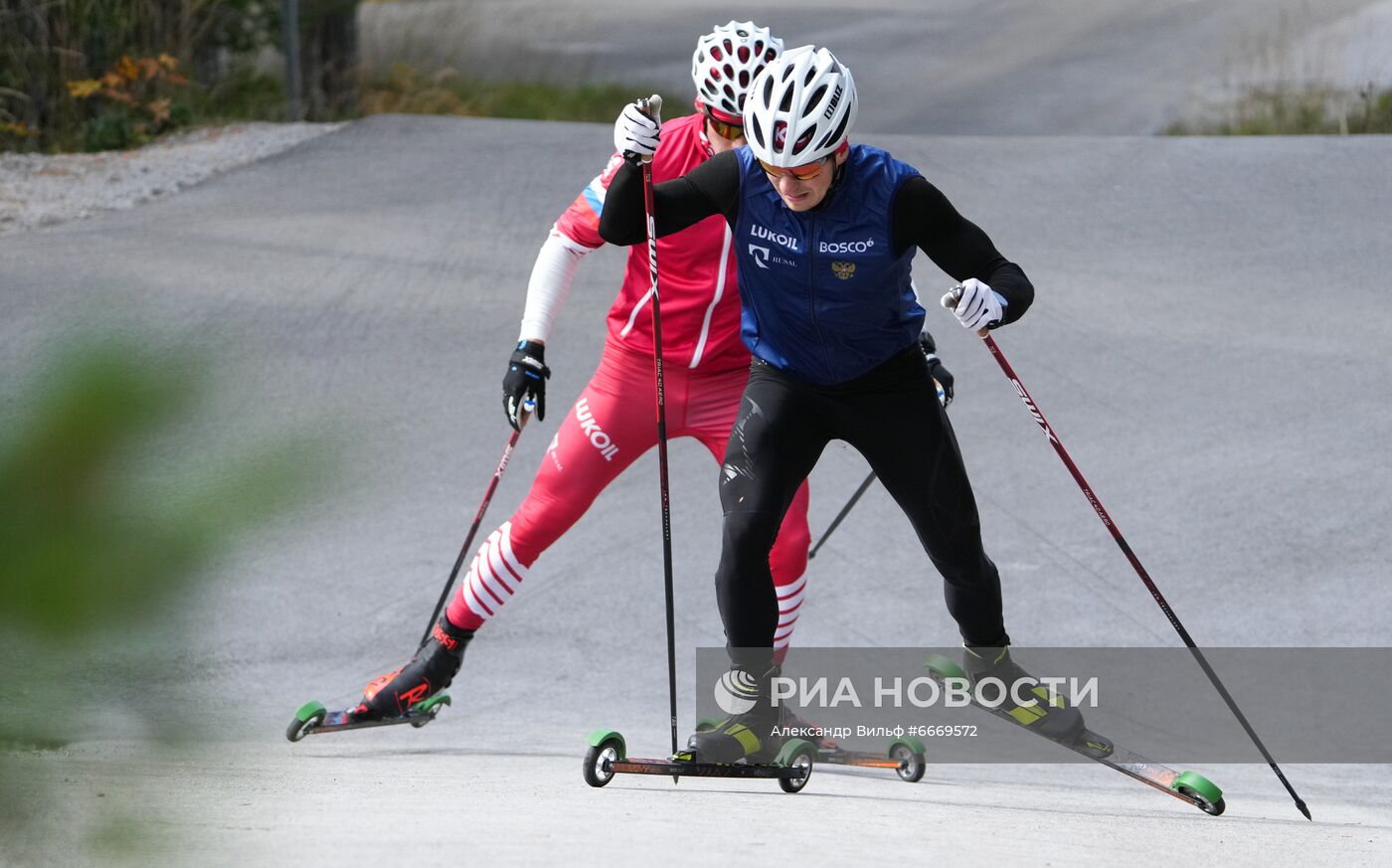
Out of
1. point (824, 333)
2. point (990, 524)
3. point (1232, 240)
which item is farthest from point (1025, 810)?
point (1232, 240)

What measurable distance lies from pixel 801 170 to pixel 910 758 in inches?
76.0

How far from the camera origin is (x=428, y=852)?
2.90 metres

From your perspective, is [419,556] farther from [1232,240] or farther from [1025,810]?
[1232,240]

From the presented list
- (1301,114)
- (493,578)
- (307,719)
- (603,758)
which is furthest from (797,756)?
(1301,114)

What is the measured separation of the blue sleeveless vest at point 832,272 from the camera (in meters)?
3.57

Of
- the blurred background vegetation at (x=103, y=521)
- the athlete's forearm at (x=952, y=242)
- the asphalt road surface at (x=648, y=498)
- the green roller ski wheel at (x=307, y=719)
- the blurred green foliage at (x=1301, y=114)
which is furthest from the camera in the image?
the blurred green foliage at (x=1301, y=114)

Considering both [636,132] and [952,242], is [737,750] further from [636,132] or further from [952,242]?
[636,132]

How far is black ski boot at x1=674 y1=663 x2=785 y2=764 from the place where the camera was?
3.88 metres

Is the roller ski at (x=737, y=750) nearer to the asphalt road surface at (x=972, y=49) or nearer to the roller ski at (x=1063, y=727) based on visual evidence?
the roller ski at (x=1063, y=727)

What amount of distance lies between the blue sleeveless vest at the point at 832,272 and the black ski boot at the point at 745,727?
0.81 meters

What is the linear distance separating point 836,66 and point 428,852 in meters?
2.01

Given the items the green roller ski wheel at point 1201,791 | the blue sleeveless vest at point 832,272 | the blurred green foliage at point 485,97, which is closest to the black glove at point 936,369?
the blue sleeveless vest at point 832,272

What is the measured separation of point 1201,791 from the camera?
393 cm

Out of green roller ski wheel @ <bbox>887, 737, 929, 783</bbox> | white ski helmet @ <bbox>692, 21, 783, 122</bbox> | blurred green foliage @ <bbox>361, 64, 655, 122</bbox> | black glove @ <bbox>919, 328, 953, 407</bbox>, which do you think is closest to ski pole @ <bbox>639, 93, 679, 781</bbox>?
white ski helmet @ <bbox>692, 21, 783, 122</bbox>
